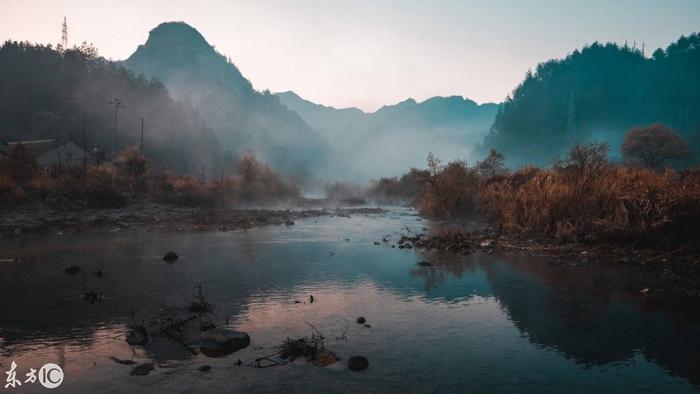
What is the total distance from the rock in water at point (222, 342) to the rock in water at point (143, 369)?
706mm

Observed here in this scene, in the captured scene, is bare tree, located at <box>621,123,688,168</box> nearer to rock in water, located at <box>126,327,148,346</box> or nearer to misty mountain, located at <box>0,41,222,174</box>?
rock in water, located at <box>126,327,148,346</box>

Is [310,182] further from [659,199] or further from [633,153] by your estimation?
[659,199]

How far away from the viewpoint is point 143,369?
5.04 metres

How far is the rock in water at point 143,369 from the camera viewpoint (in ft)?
16.2

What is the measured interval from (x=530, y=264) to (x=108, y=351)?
1061cm

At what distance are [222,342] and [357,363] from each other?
77.6 inches

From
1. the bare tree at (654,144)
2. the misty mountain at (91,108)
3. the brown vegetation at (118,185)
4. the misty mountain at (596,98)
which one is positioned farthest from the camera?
the misty mountain at (596,98)

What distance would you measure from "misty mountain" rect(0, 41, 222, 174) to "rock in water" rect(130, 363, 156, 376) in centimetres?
8411

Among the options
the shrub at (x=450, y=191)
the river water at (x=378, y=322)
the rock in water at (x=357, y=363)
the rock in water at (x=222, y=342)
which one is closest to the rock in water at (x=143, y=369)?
the river water at (x=378, y=322)

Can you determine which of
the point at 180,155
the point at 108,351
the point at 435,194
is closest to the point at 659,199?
the point at 108,351

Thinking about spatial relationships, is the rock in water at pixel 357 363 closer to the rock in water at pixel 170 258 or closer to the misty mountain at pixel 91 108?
the rock in water at pixel 170 258

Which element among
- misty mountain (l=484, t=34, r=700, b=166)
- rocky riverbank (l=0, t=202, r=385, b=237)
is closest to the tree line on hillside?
rocky riverbank (l=0, t=202, r=385, b=237)

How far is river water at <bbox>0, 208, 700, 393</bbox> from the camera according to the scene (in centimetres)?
490

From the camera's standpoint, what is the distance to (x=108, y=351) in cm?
566
